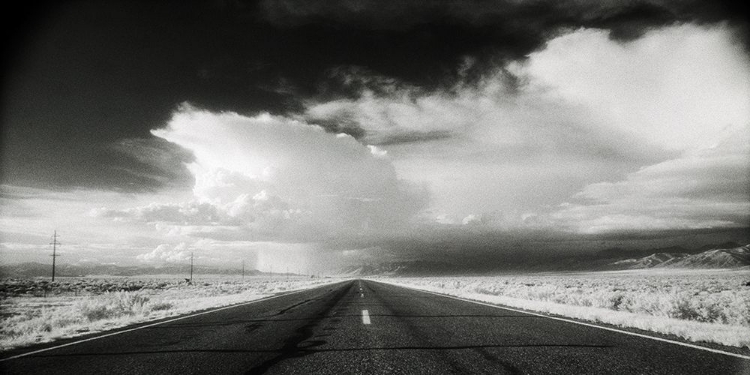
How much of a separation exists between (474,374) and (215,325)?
298 inches

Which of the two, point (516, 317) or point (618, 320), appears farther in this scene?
point (516, 317)

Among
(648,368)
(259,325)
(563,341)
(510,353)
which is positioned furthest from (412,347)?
(259,325)

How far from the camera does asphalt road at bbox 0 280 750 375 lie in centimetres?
481

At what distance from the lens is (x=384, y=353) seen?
5.72m

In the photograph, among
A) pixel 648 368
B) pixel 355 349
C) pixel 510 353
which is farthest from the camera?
pixel 355 349

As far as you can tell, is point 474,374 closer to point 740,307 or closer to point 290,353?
point 290,353

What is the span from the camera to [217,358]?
557 cm

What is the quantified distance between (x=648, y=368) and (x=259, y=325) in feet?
26.3

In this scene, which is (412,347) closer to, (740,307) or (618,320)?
(618,320)

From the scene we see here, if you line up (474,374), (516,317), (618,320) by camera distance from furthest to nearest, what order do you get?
(516,317) → (618,320) → (474,374)

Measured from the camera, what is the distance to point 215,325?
964 centimetres

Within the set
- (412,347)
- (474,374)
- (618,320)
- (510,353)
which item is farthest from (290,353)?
(618,320)

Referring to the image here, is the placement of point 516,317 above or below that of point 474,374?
below

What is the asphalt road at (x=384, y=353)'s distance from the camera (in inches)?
190
